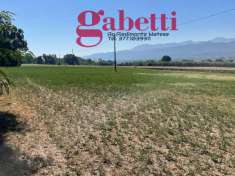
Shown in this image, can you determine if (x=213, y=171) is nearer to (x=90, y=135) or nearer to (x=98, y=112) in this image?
(x=90, y=135)

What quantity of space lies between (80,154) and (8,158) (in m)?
1.34

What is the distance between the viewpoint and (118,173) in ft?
17.3

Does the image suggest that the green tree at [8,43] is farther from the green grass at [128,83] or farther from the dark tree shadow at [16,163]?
the green grass at [128,83]

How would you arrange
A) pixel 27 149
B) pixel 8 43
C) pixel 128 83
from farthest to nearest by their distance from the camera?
pixel 128 83, pixel 8 43, pixel 27 149

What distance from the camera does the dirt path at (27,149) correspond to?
541cm

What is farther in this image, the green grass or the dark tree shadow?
the green grass

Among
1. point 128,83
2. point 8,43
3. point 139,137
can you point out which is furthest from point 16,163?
point 128,83

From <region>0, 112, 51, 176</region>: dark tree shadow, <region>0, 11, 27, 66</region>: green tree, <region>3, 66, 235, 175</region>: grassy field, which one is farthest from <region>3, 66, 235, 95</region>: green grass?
<region>0, 112, 51, 176</region>: dark tree shadow

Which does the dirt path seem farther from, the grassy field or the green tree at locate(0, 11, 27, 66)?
the green tree at locate(0, 11, 27, 66)

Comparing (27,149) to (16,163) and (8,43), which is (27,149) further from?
(8,43)

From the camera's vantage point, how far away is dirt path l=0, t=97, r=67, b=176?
5.41 m

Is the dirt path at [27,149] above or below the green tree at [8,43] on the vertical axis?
below

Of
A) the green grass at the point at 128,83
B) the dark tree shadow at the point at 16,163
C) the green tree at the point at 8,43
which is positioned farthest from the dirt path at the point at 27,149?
the green grass at the point at 128,83

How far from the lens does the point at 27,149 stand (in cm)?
648
